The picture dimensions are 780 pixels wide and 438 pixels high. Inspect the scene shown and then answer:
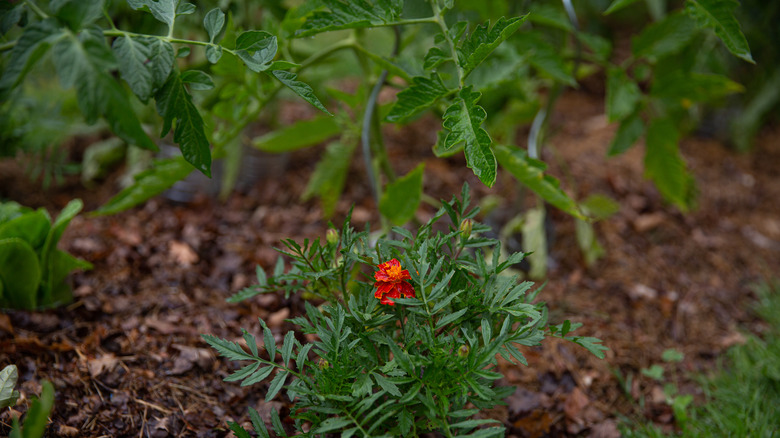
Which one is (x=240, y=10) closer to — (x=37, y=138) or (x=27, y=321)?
(x=37, y=138)

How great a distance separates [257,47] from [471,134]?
381mm

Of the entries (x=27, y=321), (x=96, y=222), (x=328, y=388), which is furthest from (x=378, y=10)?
(x=96, y=222)

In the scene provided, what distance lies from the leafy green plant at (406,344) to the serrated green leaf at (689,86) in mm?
963

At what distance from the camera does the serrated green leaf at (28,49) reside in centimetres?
72

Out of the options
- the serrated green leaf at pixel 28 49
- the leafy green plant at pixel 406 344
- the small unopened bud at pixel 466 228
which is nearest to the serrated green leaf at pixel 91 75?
the serrated green leaf at pixel 28 49

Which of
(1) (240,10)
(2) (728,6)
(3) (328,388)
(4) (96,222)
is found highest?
(2) (728,6)

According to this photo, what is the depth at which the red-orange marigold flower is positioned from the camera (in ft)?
2.91

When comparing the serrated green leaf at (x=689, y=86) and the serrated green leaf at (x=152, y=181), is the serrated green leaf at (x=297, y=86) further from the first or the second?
the serrated green leaf at (x=689, y=86)

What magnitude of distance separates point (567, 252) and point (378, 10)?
1.21 meters

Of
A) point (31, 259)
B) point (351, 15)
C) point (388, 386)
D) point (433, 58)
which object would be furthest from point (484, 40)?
point (31, 259)

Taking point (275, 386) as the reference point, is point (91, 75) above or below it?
above

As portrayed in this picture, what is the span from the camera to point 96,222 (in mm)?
1767

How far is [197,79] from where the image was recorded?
880 mm

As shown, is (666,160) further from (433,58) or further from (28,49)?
(28,49)
